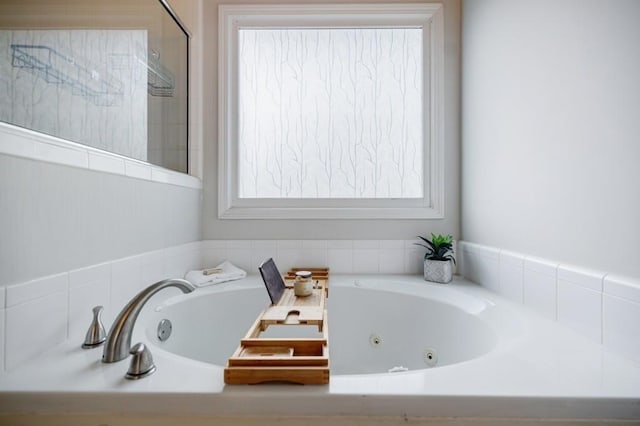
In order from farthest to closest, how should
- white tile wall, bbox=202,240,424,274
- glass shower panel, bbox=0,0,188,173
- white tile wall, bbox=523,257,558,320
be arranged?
white tile wall, bbox=202,240,424,274 < white tile wall, bbox=523,257,558,320 < glass shower panel, bbox=0,0,188,173

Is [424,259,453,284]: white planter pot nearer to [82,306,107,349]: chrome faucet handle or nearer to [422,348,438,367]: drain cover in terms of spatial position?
[422,348,438,367]: drain cover

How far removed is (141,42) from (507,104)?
156 cm

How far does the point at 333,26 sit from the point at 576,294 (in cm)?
164

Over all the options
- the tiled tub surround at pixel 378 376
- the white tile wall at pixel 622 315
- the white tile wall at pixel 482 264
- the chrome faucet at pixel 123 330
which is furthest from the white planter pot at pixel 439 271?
the chrome faucet at pixel 123 330

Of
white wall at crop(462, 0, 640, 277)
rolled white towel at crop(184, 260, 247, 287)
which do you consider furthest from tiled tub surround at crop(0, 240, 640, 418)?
rolled white towel at crop(184, 260, 247, 287)

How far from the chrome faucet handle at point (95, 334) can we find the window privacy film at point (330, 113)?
101 centimetres

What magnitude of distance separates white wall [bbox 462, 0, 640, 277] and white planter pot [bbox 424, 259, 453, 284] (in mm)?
201

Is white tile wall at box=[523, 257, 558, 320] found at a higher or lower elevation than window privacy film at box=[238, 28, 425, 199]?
lower

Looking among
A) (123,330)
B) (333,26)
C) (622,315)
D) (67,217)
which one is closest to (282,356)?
(123,330)

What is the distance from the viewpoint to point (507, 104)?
1227 mm

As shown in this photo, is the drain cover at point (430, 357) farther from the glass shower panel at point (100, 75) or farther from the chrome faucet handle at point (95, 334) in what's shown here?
the glass shower panel at point (100, 75)

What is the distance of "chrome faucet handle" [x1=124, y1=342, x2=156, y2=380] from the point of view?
62 centimetres

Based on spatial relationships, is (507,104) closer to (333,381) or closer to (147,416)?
(333,381)

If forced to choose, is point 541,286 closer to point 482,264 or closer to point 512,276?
point 512,276
